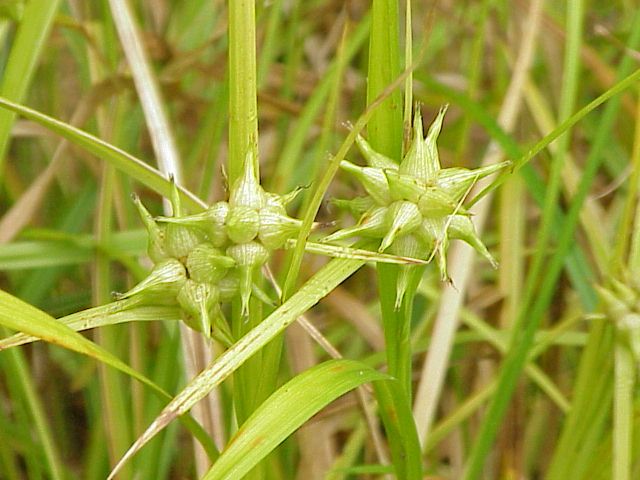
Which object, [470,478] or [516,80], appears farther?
[516,80]

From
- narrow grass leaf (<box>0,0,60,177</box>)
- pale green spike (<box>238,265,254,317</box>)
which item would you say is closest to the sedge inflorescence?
pale green spike (<box>238,265,254,317</box>)

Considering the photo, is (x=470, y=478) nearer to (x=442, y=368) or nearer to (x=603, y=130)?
(x=442, y=368)

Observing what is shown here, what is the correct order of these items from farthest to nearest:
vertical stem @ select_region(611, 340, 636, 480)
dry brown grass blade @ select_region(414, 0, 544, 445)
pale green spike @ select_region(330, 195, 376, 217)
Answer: dry brown grass blade @ select_region(414, 0, 544, 445) < vertical stem @ select_region(611, 340, 636, 480) < pale green spike @ select_region(330, 195, 376, 217)

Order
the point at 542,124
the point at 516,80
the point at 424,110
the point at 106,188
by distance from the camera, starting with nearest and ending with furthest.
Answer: the point at 106,188 < the point at 516,80 < the point at 542,124 < the point at 424,110

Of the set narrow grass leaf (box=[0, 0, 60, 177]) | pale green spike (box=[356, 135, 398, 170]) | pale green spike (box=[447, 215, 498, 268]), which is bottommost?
pale green spike (box=[447, 215, 498, 268])

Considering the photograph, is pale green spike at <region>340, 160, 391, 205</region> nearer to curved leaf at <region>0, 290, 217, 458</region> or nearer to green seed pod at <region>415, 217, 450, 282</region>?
green seed pod at <region>415, 217, 450, 282</region>

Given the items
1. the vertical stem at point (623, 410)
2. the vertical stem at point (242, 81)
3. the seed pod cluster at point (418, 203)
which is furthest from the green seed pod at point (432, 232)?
the vertical stem at point (623, 410)

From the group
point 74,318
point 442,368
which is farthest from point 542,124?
point 74,318

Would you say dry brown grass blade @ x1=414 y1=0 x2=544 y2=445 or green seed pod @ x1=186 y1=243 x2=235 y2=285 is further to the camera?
dry brown grass blade @ x1=414 y1=0 x2=544 y2=445

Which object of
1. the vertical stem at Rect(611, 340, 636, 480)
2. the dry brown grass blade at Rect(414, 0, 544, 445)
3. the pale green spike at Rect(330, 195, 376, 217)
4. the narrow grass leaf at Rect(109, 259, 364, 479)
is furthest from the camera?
the dry brown grass blade at Rect(414, 0, 544, 445)
